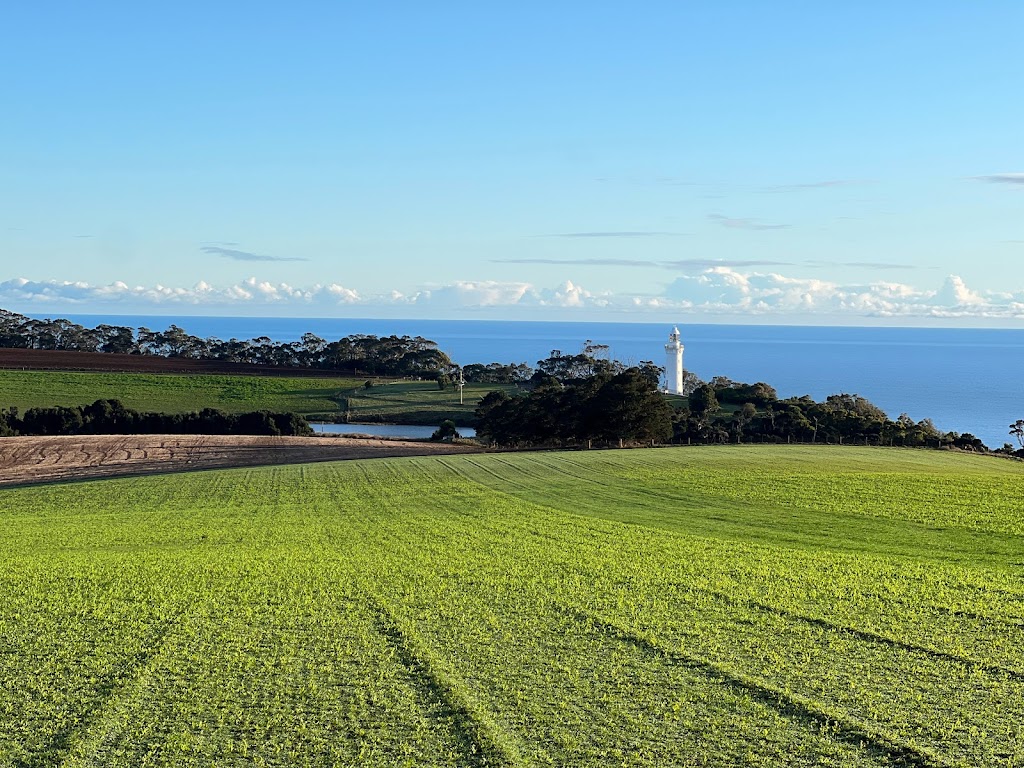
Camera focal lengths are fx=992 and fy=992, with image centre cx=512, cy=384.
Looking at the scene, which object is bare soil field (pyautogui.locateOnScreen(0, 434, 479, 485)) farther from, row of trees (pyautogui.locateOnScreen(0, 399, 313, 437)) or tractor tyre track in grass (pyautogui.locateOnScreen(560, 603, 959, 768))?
tractor tyre track in grass (pyautogui.locateOnScreen(560, 603, 959, 768))

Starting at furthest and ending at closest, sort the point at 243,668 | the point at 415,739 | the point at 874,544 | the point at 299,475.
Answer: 1. the point at 299,475
2. the point at 874,544
3. the point at 243,668
4. the point at 415,739

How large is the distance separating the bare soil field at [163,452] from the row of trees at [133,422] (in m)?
9.45

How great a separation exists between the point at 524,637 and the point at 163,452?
2031 inches

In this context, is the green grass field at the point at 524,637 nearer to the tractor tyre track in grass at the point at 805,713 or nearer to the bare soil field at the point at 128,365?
the tractor tyre track in grass at the point at 805,713

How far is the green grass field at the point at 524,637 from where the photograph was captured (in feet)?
37.4

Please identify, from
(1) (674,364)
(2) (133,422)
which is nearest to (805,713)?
→ (2) (133,422)

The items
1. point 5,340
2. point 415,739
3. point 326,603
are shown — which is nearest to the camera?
point 415,739

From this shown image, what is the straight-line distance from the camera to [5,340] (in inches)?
5650

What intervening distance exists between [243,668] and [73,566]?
11298 millimetres

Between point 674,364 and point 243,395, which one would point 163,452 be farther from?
point 674,364

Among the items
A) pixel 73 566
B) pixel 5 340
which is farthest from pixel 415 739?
pixel 5 340

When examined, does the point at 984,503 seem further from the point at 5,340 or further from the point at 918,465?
the point at 5,340

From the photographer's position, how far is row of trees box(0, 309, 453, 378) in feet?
435

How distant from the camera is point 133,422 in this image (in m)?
80.2
